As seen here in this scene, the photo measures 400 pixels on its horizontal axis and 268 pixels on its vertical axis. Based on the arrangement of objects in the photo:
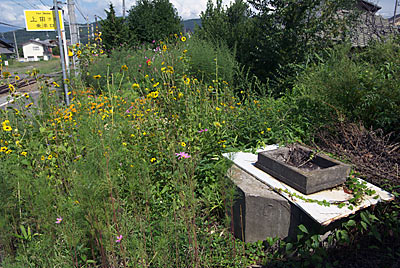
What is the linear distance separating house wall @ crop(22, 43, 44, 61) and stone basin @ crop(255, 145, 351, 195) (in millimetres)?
111434

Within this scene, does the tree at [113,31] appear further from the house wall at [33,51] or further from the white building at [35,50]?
the house wall at [33,51]

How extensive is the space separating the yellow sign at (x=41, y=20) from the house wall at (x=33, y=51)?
4218 inches

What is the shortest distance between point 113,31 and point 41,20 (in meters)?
9.42

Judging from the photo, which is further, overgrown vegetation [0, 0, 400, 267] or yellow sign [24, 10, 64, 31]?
yellow sign [24, 10, 64, 31]

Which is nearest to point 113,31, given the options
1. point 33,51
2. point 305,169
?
point 305,169

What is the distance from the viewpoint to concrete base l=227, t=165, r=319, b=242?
2240mm

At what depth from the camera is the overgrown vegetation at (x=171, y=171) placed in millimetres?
1827

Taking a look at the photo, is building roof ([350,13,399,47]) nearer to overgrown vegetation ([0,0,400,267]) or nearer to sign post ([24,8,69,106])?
overgrown vegetation ([0,0,400,267])

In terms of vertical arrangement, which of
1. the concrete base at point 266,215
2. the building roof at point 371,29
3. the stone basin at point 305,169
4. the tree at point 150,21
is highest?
Answer: the tree at point 150,21

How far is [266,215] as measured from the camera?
2.30 m

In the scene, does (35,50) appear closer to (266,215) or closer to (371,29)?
(371,29)

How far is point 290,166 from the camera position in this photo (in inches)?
96.6

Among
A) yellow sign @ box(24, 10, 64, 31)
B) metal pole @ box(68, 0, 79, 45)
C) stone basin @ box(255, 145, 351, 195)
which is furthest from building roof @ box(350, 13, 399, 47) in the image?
metal pole @ box(68, 0, 79, 45)

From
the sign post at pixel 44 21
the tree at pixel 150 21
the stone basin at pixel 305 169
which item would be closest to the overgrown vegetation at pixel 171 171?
the stone basin at pixel 305 169
